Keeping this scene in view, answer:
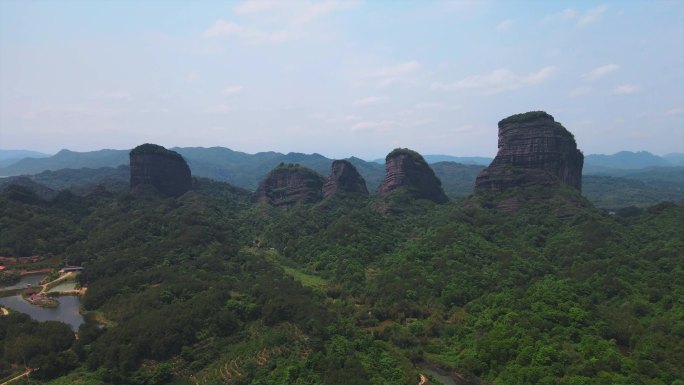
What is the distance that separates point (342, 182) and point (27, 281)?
79864 millimetres

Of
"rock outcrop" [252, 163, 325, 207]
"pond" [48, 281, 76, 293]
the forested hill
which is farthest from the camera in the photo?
"rock outcrop" [252, 163, 325, 207]

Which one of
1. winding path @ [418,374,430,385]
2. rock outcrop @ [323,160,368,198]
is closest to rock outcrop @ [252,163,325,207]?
rock outcrop @ [323,160,368,198]

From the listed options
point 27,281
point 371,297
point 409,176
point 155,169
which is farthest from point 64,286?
point 409,176

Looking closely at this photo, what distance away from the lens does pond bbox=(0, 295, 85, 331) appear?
53.6 m

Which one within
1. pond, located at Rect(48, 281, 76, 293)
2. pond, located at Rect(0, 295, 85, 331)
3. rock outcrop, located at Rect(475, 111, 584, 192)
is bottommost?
pond, located at Rect(0, 295, 85, 331)

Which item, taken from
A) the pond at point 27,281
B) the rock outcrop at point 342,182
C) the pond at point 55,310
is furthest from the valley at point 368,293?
the rock outcrop at point 342,182

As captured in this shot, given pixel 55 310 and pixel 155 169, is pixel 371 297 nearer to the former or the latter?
pixel 55 310

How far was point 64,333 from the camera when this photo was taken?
44.3m

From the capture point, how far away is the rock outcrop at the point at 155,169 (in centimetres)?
11962

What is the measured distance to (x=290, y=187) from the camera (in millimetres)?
133000

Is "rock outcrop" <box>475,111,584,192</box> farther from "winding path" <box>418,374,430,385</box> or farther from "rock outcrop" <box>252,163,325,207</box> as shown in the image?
"winding path" <box>418,374,430,385</box>

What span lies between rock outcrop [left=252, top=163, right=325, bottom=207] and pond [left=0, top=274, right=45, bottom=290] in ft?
225

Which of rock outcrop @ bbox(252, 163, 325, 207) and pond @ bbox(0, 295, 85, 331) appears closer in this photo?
pond @ bbox(0, 295, 85, 331)

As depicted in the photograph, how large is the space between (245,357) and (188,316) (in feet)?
→ 29.5
